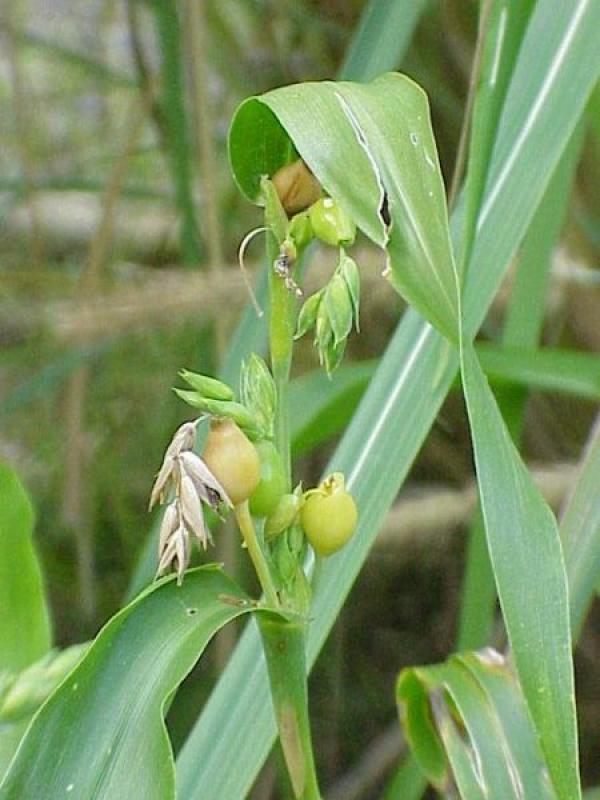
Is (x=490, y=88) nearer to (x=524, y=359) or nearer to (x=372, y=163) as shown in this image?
(x=372, y=163)

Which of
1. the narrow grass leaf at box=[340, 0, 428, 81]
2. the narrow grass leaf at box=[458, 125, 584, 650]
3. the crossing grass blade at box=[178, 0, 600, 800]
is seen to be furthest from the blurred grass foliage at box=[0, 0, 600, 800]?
the crossing grass blade at box=[178, 0, 600, 800]

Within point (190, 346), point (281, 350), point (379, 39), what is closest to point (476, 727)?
point (281, 350)

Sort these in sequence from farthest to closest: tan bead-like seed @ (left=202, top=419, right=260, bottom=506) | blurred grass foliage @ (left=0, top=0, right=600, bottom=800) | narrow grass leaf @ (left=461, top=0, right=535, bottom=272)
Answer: blurred grass foliage @ (left=0, top=0, right=600, bottom=800), narrow grass leaf @ (left=461, top=0, right=535, bottom=272), tan bead-like seed @ (left=202, top=419, right=260, bottom=506)

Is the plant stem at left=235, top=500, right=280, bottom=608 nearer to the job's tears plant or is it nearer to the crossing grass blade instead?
the job's tears plant

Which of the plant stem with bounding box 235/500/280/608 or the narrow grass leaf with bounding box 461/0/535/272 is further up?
the narrow grass leaf with bounding box 461/0/535/272

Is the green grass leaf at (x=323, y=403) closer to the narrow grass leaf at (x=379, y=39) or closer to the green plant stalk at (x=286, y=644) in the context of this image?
the narrow grass leaf at (x=379, y=39)

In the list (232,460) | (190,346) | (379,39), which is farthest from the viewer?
(190,346)

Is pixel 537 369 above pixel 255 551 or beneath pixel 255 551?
beneath

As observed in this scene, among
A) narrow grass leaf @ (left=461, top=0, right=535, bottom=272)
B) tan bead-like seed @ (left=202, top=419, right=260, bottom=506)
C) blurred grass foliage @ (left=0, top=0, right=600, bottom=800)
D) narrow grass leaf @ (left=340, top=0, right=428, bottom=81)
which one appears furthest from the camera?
blurred grass foliage @ (left=0, top=0, right=600, bottom=800)
